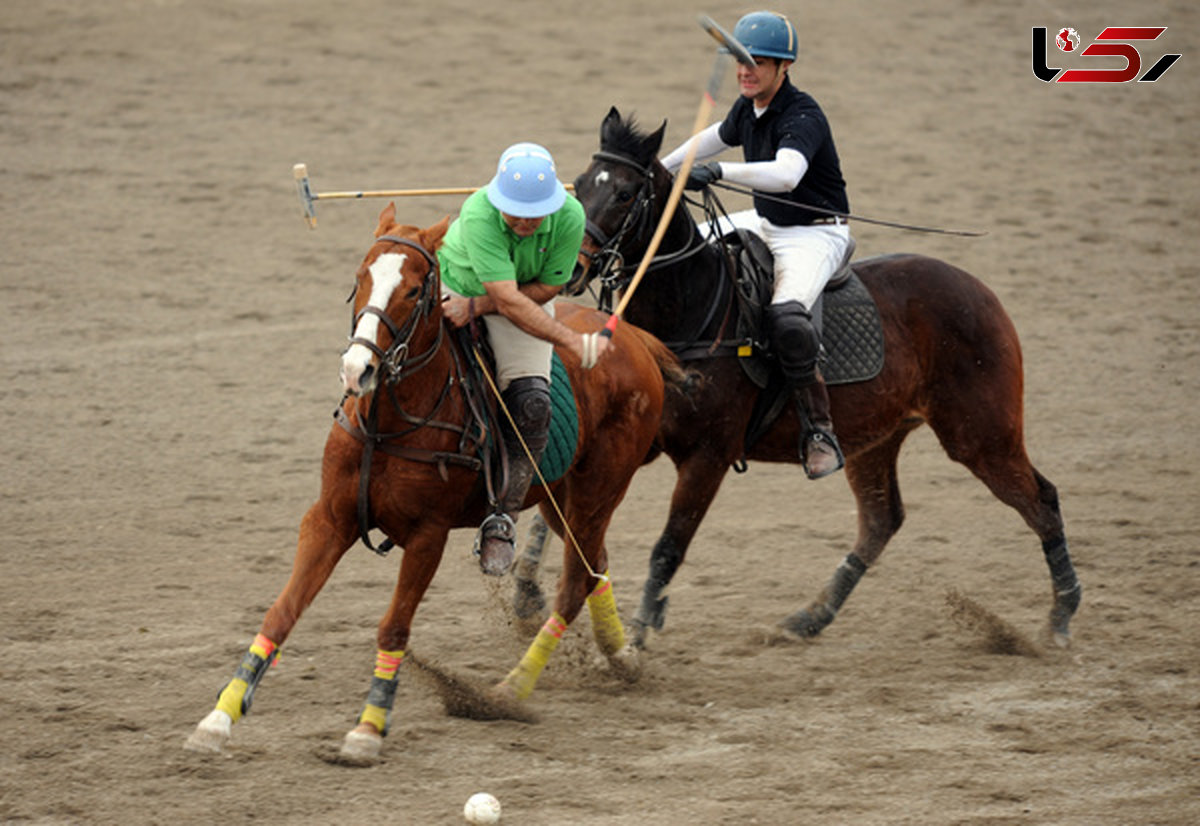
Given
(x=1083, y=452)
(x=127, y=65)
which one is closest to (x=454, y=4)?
(x=127, y=65)

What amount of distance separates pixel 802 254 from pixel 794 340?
0.53m

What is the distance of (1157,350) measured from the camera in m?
11.8

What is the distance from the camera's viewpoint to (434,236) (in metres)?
5.83

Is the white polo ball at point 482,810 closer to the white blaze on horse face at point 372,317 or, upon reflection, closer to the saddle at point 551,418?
the saddle at point 551,418

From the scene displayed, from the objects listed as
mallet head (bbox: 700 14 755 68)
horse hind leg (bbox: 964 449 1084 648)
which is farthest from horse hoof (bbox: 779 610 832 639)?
mallet head (bbox: 700 14 755 68)

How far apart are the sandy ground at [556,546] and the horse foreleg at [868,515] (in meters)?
0.23

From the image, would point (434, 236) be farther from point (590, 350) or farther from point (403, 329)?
point (590, 350)

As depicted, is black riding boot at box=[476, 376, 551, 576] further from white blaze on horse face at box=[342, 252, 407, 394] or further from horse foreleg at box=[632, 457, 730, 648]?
horse foreleg at box=[632, 457, 730, 648]

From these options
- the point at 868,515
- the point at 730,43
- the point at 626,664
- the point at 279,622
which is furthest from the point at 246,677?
the point at 868,515

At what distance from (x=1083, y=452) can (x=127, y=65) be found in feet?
32.9

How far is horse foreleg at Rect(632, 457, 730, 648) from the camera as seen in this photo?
23.7 feet

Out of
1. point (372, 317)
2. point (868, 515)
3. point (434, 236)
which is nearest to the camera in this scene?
point (372, 317)

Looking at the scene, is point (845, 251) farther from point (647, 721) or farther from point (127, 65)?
point (127, 65)

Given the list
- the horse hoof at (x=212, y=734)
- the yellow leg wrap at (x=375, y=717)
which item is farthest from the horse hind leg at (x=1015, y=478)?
the horse hoof at (x=212, y=734)
